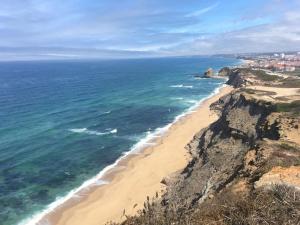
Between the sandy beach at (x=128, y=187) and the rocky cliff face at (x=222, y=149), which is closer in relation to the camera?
the rocky cliff face at (x=222, y=149)

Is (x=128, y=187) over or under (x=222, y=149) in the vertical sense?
under

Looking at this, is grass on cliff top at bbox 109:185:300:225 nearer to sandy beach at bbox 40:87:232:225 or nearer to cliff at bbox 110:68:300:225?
cliff at bbox 110:68:300:225

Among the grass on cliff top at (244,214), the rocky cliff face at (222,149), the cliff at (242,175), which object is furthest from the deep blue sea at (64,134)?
the grass on cliff top at (244,214)

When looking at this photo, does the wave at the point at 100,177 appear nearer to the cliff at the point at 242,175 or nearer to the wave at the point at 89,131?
the wave at the point at 89,131

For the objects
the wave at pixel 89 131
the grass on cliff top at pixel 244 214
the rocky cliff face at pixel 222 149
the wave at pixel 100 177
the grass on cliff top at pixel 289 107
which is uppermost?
the grass on cliff top at pixel 244 214

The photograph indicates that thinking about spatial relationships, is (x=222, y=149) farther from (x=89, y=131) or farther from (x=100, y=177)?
(x=89, y=131)

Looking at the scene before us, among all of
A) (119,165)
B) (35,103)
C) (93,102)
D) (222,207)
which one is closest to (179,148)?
(119,165)

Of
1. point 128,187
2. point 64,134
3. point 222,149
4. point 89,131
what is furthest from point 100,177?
point 89,131

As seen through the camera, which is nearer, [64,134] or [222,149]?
[222,149]
